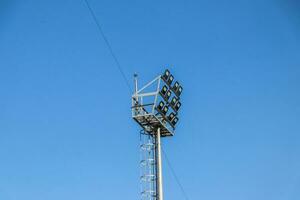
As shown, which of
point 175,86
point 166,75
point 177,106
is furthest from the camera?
point 177,106

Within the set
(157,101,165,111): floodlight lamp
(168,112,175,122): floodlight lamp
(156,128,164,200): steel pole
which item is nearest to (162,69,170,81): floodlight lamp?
(157,101,165,111): floodlight lamp

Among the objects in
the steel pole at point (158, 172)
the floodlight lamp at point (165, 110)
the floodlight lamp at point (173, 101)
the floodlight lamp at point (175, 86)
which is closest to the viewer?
the steel pole at point (158, 172)

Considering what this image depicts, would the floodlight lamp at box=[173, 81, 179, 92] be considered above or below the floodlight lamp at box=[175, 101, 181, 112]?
above

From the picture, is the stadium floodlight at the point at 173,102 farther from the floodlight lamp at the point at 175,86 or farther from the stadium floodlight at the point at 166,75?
the stadium floodlight at the point at 166,75

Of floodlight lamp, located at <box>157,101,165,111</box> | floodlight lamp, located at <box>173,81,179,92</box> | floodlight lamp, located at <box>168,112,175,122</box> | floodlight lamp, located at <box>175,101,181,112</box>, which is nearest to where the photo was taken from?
floodlight lamp, located at <box>157,101,165,111</box>

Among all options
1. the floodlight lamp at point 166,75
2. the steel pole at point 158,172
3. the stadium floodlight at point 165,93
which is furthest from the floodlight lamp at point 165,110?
the floodlight lamp at point 166,75

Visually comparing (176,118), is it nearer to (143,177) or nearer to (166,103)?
(166,103)

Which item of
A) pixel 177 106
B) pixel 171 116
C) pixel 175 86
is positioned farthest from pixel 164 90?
pixel 177 106

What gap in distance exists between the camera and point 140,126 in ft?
140

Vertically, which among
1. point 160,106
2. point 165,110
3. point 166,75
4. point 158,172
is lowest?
point 158,172

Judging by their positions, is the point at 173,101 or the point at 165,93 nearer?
the point at 165,93

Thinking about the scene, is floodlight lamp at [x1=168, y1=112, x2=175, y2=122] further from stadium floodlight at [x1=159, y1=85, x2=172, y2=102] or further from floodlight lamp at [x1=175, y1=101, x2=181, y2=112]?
stadium floodlight at [x1=159, y1=85, x2=172, y2=102]

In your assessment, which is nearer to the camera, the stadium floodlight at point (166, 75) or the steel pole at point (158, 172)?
the steel pole at point (158, 172)

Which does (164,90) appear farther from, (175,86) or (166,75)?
(175,86)
